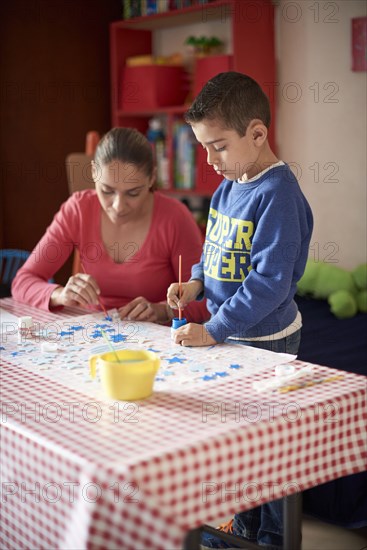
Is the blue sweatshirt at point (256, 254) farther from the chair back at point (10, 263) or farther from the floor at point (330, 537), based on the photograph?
the chair back at point (10, 263)

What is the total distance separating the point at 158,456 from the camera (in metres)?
1.13

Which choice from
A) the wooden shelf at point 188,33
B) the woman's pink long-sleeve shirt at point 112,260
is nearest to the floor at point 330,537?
the woman's pink long-sleeve shirt at point 112,260

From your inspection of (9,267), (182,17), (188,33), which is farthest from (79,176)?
(188,33)

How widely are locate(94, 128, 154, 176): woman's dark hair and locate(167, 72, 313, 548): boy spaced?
1.17ft

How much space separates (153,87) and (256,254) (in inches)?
98.5

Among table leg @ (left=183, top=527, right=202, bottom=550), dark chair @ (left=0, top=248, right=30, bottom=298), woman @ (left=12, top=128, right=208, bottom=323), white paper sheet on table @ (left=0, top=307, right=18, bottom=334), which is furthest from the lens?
dark chair @ (left=0, top=248, right=30, bottom=298)

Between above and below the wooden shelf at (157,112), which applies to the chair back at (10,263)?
below

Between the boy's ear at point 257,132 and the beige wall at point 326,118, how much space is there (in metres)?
1.68

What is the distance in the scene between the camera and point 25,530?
4.15 feet

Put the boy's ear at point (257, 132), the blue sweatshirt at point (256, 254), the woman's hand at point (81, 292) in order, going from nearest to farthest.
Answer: the blue sweatshirt at point (256, 254), the boy's ear at point (257, 132), the woman's hand at point (81, 292)

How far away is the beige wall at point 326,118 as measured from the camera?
3.40 m

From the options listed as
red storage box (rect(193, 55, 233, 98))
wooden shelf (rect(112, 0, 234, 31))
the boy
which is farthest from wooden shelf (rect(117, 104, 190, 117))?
the boy

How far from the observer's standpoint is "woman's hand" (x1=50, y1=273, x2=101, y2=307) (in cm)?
210

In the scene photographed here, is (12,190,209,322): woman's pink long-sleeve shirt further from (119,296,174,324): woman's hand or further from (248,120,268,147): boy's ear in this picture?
(248,120,268,147): boy's ear
